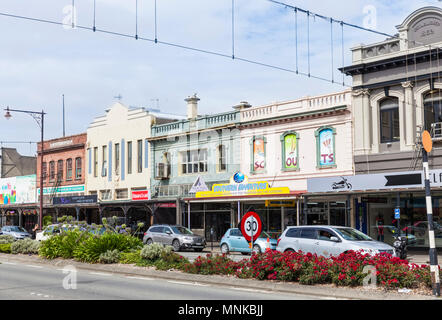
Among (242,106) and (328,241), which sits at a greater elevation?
(242,106)

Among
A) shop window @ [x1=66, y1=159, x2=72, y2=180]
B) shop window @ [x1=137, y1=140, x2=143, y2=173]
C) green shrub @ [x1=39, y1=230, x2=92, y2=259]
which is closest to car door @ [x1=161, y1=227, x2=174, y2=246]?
green shrub @ [x1=39, y1=230, x2=92, y2=259]

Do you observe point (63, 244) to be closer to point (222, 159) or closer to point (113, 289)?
point (113, 289)

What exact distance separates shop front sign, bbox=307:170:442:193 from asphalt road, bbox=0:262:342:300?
1314cm

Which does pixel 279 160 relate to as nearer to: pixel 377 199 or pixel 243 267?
pixel 377 199

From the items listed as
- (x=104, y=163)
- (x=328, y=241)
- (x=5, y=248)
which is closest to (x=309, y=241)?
(x=328, y=241)

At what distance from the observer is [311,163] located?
32.3m

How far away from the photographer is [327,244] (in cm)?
1942

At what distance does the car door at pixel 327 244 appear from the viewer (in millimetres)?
19031

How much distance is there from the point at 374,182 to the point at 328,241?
7818mm

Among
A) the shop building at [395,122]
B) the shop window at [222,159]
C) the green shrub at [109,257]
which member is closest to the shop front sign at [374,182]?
the shop building at [395,122]

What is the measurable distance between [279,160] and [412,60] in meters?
9.60

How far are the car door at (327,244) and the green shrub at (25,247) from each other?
12302mm

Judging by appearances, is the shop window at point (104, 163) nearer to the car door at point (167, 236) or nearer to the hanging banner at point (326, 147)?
the car door at point (167, 236)

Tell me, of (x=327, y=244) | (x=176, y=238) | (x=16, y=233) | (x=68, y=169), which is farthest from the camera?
(x=68, y=169)
